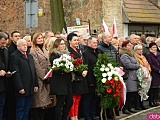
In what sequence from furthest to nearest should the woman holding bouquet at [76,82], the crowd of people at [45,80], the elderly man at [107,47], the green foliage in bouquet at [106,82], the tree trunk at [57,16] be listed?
the tree trunk at [57,16]
the elderly man at [107,47]
the green foliage in bouquet at [106,82]
the woman holding bouquet at [76,82]
the crowd of people at [45,80]

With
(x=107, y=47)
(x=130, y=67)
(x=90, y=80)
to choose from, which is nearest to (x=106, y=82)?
(x=90, y=80)

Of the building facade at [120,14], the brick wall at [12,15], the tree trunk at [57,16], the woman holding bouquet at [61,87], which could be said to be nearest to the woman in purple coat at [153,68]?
the woman holding bouquet at [61,87]

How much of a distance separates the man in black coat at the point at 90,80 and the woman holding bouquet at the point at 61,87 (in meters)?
1.02

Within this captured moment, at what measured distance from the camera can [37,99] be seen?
7973mm

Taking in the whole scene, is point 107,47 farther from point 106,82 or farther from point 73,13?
point 73,13

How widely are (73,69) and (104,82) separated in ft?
3.43

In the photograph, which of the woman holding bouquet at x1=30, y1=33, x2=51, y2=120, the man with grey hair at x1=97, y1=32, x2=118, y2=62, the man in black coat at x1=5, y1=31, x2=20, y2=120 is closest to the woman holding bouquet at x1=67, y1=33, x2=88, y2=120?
the woman holding bouquet at x1=30, y1=33, x2=51, y2=120

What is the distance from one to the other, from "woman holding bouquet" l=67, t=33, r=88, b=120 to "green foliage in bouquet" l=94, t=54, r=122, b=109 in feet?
1.42

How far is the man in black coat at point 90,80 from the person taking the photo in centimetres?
885

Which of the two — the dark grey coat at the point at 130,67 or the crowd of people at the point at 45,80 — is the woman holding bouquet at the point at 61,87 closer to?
the crowd of people at the point at 45,80

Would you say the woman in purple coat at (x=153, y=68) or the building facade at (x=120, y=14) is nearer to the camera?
the woman in purple coat at (x=153, y=68)

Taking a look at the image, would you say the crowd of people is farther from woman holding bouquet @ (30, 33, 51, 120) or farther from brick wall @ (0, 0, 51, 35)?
brick wall @ (0, 0, 51, 35)

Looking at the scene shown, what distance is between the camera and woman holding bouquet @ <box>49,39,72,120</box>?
7.71 m

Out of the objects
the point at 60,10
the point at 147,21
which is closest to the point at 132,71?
the point at 60,10
